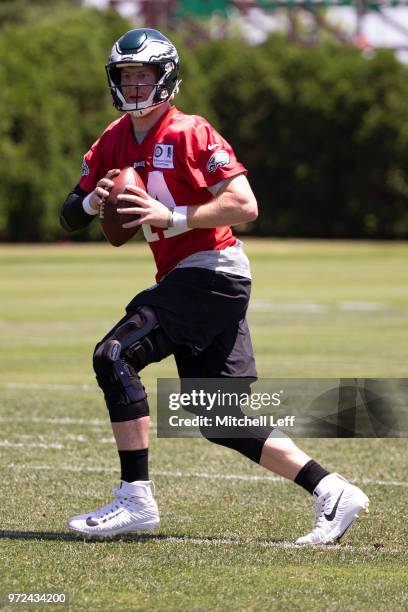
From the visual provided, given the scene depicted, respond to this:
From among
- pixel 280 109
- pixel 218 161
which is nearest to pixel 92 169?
pixel 218 161

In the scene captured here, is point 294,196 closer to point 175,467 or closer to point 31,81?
point 31,81

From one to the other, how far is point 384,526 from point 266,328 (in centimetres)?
1194

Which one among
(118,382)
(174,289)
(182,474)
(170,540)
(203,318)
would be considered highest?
(174,289)

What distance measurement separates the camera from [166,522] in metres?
6.33

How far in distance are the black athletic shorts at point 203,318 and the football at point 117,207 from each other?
278mm

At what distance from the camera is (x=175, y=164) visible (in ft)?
19.4

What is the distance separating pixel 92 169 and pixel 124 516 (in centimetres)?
162

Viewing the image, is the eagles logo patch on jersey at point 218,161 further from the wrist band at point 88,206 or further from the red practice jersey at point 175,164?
the wrist band at point 88,206

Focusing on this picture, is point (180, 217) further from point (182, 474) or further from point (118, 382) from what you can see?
point (182, 474)

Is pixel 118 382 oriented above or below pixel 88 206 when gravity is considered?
below

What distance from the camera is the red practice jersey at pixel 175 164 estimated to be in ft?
19.2

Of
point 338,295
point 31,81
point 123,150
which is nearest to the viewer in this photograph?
point 123,150

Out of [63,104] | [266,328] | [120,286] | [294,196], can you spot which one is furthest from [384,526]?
[294,196]

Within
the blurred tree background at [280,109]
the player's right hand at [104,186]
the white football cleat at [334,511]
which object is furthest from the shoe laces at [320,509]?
the blurred tree background at [280,109]
